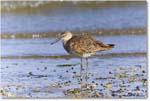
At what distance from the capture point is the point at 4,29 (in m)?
10.1

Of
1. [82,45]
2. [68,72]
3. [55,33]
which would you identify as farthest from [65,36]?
[55,33]

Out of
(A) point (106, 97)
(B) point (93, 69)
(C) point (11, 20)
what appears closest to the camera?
(A) point (106, 97)

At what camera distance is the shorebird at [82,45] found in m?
9.30

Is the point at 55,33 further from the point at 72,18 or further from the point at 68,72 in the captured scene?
→ the point at 68,72

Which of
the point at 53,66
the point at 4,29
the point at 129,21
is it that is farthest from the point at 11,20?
the point at 129,21

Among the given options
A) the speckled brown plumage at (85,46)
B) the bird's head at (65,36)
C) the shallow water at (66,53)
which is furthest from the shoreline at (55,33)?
the speckled brown plumage at (85,46)

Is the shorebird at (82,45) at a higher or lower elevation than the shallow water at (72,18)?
lower

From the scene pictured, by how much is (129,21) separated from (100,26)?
1.51ft

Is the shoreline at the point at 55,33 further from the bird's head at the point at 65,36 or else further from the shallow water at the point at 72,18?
the bird's head at the point at 65,36

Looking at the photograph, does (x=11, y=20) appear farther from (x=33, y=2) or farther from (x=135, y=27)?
(x=135, y=27)

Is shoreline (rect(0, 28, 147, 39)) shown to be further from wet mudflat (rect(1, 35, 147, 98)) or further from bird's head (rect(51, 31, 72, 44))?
bird's head (rect(51, 31, 72, 44))

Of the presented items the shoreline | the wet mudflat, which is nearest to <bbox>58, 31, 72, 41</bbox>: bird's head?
the wet mudflat

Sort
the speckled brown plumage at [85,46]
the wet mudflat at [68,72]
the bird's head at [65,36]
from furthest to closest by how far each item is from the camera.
A: the bird's head at [65,36]
the speckled brown plumage at [85,46]
the wet mudflat at [68,72]

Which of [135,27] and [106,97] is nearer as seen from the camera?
[106,97]
